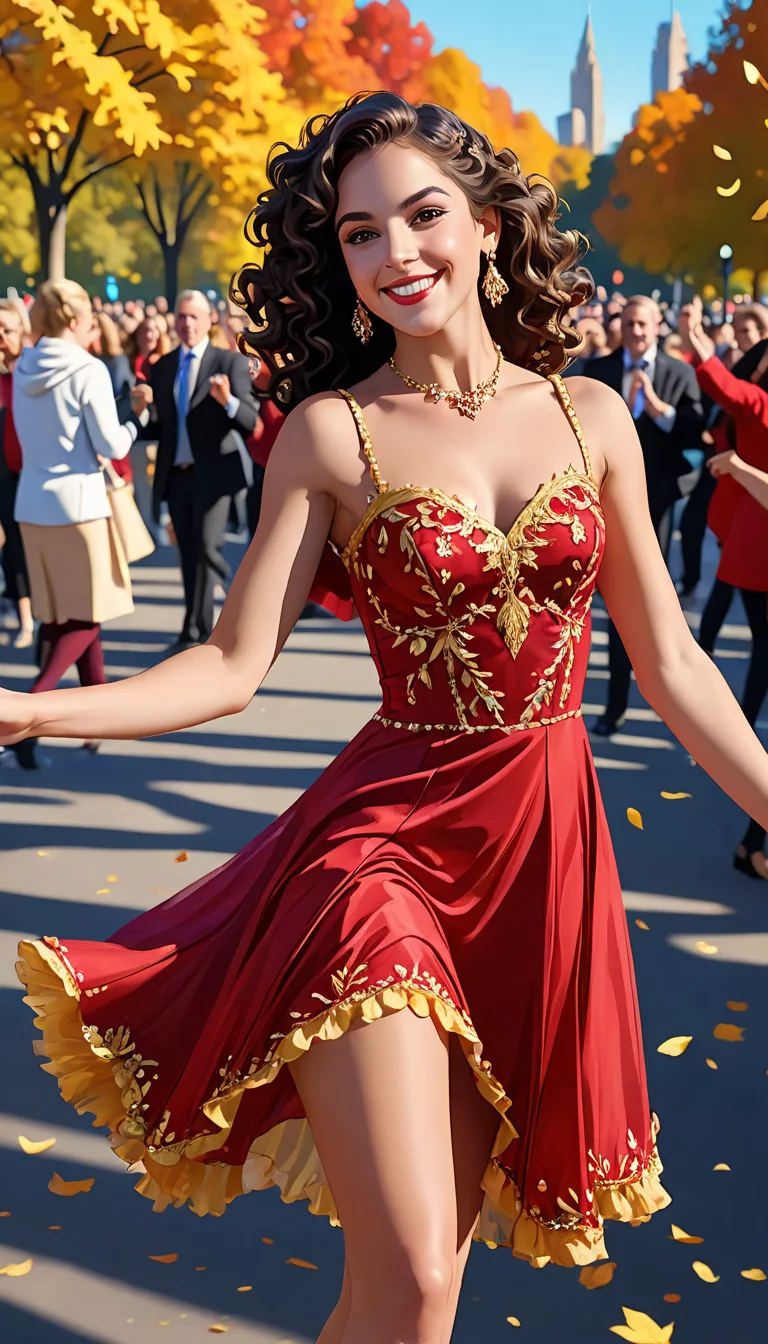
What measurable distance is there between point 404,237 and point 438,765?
874 mm

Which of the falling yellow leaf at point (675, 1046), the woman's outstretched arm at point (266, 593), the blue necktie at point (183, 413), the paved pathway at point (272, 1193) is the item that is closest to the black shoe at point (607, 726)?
the paved pathway at point (272, 1193)

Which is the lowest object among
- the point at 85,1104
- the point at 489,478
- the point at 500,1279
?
the point at 500,1279

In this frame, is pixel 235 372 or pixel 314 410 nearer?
pixel 314 410

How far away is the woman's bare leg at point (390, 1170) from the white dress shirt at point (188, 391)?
7593mm

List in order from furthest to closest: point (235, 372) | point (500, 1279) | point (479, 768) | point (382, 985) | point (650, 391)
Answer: point (235, 372), point (650, 391), point (500, 1279), point (479, 768), point (382, 985)

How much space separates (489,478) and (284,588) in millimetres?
390

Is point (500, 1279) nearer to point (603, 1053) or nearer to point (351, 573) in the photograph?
point (603, 1053)

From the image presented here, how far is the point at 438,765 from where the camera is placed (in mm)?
2664

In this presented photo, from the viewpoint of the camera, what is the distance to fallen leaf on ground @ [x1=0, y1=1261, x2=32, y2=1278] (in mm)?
3641

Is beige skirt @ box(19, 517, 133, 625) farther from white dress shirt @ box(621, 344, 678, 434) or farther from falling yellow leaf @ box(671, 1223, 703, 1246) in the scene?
falling yellow leaf @ box(671, 1223, 703, 1246)

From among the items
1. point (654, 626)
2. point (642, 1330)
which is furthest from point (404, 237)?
point (642, 1330)

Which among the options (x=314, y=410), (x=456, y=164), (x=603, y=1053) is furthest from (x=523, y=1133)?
(x=456, y=164)

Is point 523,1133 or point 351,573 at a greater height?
point 351,573

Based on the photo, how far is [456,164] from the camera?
276cm
